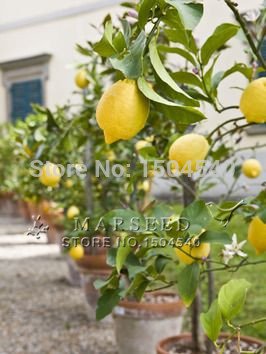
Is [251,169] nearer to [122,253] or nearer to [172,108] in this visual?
[122,253]

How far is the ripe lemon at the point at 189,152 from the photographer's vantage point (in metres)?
0.69

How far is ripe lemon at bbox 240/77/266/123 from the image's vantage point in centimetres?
63

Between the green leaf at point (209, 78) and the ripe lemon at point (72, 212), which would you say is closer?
the green leaf at point (209, 78)

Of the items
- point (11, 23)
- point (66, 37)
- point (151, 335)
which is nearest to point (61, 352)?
point (151, 335)

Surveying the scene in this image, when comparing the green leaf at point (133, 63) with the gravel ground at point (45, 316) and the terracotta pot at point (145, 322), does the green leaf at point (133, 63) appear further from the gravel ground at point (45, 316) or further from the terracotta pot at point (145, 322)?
the gravel ground at point (45, 316)

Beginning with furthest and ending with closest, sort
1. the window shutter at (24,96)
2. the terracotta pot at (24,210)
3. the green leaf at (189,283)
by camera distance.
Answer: the window shutter at (24,96) < the terracotta pot at (24,210) < the green leaf at (189,283)

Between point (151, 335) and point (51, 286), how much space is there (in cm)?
132

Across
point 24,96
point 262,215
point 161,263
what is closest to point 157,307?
point 161,263

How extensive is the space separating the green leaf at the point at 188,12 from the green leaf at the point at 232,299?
1.06 ft

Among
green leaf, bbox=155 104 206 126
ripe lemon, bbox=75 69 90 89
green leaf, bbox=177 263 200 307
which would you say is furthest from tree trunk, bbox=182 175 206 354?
green leaf, bbox=155 104 206 126

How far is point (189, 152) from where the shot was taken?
69cm

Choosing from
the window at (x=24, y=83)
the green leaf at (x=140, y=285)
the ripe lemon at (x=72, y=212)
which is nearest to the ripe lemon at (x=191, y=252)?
the green leaf at (x=140, y=285)

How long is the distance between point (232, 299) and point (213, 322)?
0.04 meters

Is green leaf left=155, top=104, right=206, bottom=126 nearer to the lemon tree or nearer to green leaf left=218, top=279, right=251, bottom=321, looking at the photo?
the lemon tree
